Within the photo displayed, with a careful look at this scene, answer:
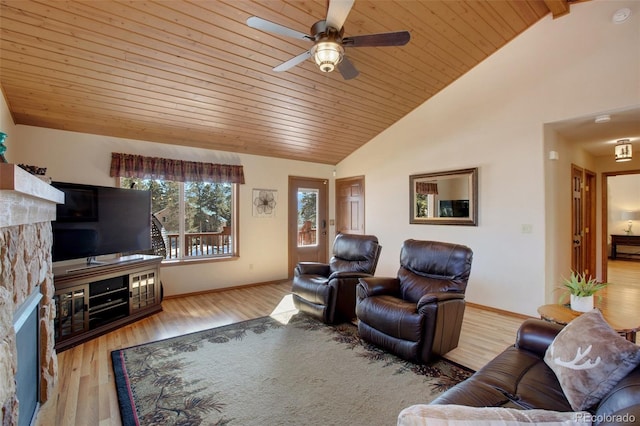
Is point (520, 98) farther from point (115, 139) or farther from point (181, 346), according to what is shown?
point (115, 139)

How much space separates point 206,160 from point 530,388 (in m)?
4.80

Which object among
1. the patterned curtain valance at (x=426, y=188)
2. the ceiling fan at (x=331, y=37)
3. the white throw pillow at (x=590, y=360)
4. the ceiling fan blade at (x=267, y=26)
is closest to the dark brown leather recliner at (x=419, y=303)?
the white throw pillow at (x=590, y=360)

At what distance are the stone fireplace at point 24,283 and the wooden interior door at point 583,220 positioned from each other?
19.0 ft

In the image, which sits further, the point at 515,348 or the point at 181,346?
the point at 181,346

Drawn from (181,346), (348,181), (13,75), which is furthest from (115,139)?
(348,181)

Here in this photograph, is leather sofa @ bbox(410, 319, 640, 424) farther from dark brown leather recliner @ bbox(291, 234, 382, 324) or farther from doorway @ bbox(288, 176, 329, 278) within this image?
doorway @ bbox(288, 176, 329, 278)

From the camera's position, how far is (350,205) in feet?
20.4

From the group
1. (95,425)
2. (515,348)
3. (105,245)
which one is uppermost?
(105,245)

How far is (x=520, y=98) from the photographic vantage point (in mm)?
3832

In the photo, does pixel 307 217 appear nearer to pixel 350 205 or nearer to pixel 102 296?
pixel 350 205

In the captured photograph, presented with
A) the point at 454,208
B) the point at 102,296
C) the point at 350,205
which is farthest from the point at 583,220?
the point at 102,296

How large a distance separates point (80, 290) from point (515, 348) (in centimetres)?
386

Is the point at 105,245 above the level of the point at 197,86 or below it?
below

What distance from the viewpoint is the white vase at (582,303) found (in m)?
2.33
